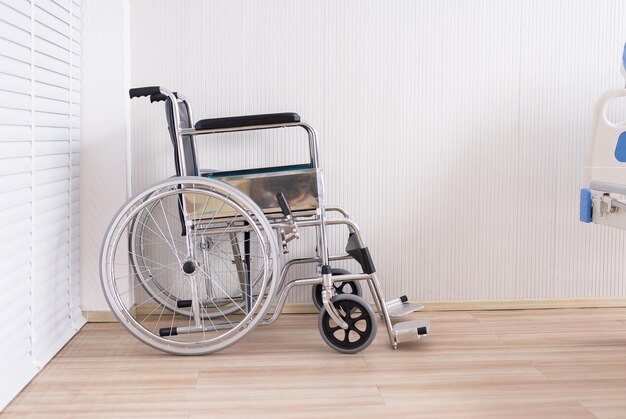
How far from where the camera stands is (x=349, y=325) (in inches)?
99.8

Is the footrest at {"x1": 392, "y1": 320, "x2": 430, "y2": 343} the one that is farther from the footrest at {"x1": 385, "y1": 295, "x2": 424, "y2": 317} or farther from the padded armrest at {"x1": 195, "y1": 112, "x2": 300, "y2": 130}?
the padded armrest at {"x1": 195, "y1": 112, "x2": 300, "y2": 130}

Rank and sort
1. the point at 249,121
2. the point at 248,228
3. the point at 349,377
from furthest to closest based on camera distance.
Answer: the point at 248,228, the point at 249,121, the point at 349,377

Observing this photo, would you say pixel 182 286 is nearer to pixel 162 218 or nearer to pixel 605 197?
pixel 162 218

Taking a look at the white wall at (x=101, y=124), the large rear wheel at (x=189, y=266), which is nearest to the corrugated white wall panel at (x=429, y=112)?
the white wall at (x=101, y=124)

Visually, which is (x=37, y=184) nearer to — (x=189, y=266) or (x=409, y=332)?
(x=189, y=266)

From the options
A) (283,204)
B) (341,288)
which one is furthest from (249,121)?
(341,288)

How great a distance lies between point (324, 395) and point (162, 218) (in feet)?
3.79

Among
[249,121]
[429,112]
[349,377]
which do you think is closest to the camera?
[349,377]

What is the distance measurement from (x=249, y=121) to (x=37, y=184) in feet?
2.12

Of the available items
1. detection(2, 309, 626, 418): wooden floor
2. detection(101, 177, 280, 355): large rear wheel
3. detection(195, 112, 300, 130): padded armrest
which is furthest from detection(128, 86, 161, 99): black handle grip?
detection(2, 309, 626, 418): wooden floor

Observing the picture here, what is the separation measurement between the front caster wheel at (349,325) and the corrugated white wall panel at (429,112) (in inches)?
22.3

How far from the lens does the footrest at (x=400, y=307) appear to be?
2.83 meters

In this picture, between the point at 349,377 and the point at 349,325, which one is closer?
the point at 349,377

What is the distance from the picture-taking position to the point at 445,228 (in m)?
3.12
